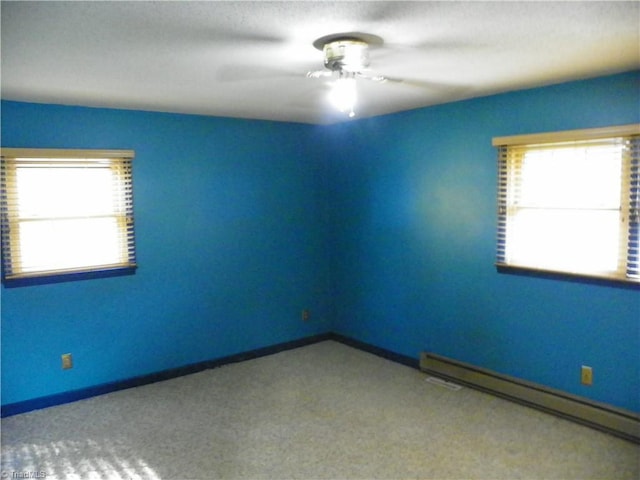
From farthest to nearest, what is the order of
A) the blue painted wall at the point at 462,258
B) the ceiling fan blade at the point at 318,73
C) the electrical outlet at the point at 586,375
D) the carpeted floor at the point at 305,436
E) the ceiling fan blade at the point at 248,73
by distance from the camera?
the electrical outlet at the point at 586,375
the blue painted wall at the point at 462,258
the carpeted floor at the point at 305,436
the ceiling fan blade at the point at 248,73
the ceiling fan blade at the point at 318,73

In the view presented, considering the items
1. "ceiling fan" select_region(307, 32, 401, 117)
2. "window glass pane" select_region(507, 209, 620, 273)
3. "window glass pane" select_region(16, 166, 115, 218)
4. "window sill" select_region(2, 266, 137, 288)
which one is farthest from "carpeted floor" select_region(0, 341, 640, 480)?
"ceiling fan" select_region(307, 32, 401, 117)

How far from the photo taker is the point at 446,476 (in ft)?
8.46

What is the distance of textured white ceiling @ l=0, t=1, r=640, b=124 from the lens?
5.69 ft

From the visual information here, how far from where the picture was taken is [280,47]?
7.13 ft

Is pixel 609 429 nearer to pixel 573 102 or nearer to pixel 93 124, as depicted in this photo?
pixel 573 102

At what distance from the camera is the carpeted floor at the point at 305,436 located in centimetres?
266

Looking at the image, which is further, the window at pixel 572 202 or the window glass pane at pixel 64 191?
the window glass pane at pixel 64 191

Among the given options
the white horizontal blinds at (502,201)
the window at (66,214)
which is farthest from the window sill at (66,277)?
the white horizontal blinds at (502,201)

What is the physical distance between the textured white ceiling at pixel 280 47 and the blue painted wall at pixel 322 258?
35 cm

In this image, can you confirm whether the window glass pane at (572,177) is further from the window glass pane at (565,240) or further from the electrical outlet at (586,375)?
the electrical outlet at (586,375)

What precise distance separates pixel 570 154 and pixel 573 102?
320 mm

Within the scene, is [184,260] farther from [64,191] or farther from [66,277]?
[64,191]

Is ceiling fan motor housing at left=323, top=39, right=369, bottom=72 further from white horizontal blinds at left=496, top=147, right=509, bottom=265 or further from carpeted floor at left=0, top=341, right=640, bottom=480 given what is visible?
carpeted floor at left=0, top=341, right=640, bottom=480

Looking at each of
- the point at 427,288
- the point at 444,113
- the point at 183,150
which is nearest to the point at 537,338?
the point at 427,288
